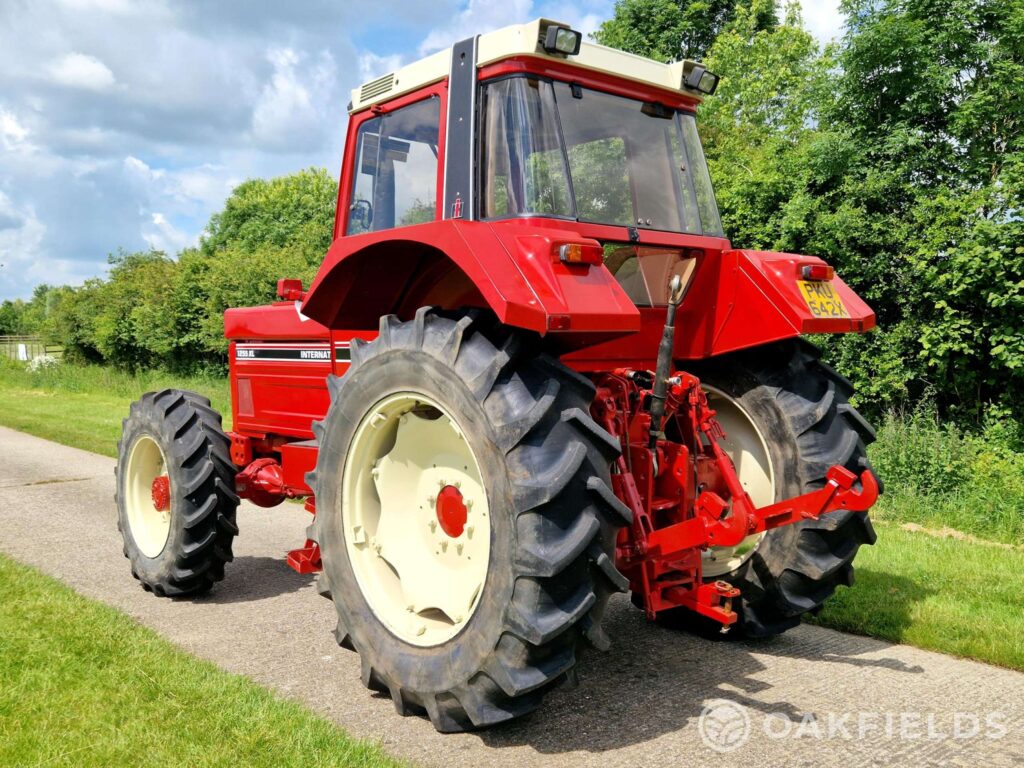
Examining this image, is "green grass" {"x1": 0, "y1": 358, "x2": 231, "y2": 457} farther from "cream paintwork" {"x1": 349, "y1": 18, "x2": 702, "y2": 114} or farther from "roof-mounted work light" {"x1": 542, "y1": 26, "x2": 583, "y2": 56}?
"roof-mounted work light" {"x1": 542, "y1": 26, "x2": 583, "y2": 56}

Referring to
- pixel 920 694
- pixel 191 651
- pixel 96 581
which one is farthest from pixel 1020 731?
pixel 96 581

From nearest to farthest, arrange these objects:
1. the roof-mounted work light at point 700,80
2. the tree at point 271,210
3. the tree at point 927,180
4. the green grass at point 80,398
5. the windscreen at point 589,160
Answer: the windscreen at point 589,160
the roof-mounted work light at point 700,80
the tree at point 927,180
the green grass at point 80,398
the tree at point 271,210

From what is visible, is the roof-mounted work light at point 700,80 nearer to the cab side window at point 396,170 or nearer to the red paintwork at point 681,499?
the cab side window at point 396,170

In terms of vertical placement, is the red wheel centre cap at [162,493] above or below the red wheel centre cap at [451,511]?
below

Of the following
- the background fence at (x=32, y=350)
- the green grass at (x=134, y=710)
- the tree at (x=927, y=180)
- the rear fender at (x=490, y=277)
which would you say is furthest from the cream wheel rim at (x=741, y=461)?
the background fence at (x=32, y=350)

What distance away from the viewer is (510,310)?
9.55 ft

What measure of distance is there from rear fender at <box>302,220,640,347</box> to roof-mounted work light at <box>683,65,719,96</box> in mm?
1335

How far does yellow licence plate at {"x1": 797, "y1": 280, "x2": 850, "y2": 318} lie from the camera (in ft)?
12.6

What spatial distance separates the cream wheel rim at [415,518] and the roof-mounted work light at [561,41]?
1.47m

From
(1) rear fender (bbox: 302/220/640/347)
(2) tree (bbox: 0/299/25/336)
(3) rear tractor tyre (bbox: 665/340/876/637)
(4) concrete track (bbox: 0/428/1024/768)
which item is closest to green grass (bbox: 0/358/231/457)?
(4) concrete track (bbox: 0/428/1024/768)

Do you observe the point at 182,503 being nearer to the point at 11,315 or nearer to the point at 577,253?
the point at 577,253

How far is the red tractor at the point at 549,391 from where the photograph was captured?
9.73ft

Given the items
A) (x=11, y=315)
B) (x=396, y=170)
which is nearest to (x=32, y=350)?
(x=396, y=170)

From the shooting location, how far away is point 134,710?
3.45m
